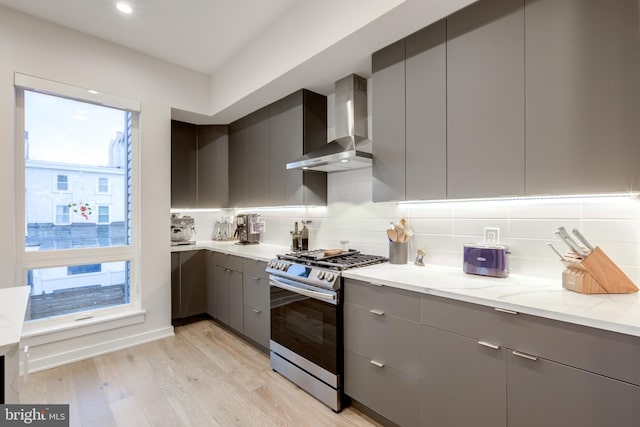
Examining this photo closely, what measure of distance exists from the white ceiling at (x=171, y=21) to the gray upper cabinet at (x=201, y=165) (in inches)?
39.4

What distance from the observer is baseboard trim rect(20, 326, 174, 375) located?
2.47 metres

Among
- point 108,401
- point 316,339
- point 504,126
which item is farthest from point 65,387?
point 504,126

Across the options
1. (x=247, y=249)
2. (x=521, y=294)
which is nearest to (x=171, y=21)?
(x=247, y=249)

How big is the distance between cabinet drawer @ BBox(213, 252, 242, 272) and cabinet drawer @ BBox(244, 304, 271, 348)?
41 cm

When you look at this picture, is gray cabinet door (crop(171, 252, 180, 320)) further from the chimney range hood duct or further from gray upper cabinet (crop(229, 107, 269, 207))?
the chimney range hood duct

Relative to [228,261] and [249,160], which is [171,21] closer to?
[249,160]

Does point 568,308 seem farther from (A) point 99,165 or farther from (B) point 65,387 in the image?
(A) point 99,165

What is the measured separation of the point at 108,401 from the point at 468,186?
8.97 ft

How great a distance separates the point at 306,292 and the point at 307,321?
0.22 m

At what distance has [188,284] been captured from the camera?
11.3 ft

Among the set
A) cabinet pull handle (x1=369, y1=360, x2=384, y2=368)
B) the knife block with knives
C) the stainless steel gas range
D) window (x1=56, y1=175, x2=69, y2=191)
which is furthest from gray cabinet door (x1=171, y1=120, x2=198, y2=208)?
the knife block with knives

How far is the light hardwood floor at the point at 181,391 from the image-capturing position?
1876 millimetres

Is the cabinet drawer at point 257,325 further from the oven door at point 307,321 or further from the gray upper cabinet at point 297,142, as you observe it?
the gray upper cabinet at point 297,142

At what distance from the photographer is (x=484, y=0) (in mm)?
1621
